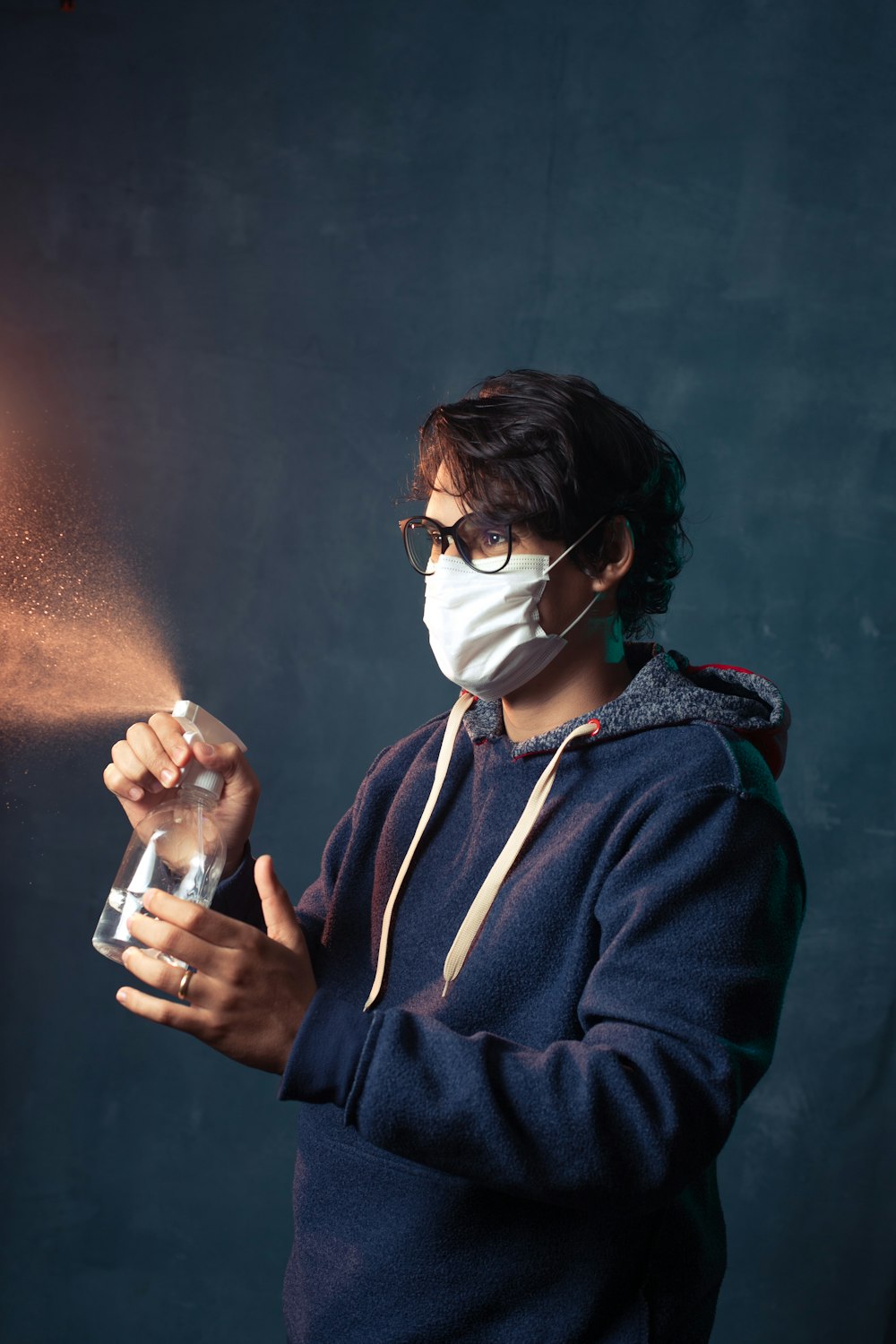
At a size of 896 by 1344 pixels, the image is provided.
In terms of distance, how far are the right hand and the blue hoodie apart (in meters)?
0.09

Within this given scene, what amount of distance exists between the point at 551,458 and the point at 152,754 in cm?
63

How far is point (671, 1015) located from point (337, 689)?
1.76m

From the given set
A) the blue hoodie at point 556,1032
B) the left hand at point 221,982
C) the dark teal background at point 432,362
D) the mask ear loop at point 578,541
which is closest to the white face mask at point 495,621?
the mask ear loop at point 578,541

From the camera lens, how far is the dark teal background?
2.56 m

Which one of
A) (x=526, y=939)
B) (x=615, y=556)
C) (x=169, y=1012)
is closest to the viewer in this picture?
(x=169, y=1012)

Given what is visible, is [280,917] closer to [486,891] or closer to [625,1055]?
[486,891]

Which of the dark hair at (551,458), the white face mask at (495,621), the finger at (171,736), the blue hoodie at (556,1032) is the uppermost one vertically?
the dark hair at (551,458)

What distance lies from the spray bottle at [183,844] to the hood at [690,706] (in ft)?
1.38

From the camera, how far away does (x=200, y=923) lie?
1.05 m

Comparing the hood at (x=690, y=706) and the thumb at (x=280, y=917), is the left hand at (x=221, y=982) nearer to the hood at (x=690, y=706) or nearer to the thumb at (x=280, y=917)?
the thumb at (x=280, y=917)

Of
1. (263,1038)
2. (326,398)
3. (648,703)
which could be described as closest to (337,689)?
(326,398)

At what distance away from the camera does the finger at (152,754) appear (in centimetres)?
142

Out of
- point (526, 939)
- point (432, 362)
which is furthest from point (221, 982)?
point (432, 362)

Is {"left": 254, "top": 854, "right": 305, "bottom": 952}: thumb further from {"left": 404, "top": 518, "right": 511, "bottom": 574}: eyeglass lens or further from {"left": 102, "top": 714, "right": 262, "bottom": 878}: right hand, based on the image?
{"left": 404, "top": 518, "right": 511, "bottom": 574}: eyeglass lens
